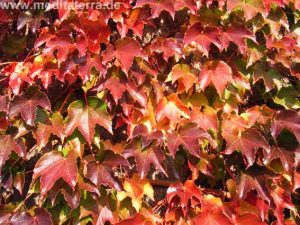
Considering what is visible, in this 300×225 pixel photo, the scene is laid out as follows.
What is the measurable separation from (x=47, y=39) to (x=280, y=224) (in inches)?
47.5

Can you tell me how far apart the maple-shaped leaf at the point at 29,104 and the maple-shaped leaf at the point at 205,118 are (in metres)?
0.58

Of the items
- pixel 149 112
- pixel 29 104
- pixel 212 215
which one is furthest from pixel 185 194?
pixel 29 104

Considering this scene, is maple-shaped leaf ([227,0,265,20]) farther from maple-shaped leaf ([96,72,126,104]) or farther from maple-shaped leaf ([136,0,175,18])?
maple-shaped leaf ([96,72,126,104])

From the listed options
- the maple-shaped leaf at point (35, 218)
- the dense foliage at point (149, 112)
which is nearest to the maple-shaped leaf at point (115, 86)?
the dense foliage at point (149, 112)

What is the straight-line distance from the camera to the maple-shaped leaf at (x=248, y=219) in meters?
1.76

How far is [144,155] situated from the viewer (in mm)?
1684

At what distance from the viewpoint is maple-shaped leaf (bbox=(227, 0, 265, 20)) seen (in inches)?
68.4

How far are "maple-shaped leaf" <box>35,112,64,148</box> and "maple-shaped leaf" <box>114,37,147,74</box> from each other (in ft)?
1.08

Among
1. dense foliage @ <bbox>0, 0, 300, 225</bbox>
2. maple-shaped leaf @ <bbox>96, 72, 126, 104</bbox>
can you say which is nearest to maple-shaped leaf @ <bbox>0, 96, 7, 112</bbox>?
dense foliage @ <bbox>0, 0, 300, 225</bbox>

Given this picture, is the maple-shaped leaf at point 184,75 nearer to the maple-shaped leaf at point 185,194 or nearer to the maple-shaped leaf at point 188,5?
the maple-shaped leaf at point 188,5

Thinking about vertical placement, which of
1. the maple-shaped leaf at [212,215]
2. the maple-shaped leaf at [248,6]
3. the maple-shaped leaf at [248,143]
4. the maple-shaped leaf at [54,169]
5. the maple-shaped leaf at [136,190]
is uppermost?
the maple-shaped leaf at [248,6]

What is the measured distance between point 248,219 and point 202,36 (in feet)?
2.49

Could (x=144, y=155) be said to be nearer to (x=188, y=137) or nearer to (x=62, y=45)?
(x=188, y=137)

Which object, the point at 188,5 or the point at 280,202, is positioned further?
the point at 280,202
